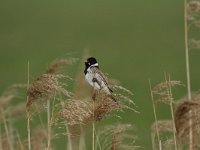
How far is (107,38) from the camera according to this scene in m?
32.0

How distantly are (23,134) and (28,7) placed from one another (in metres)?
18.6

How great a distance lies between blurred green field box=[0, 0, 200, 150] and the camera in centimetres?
2634

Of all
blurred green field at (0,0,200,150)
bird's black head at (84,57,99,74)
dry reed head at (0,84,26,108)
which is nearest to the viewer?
dry reed head at (0,84,26,108)

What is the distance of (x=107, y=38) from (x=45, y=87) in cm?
2653

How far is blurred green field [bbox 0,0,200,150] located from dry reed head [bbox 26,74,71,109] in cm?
1628

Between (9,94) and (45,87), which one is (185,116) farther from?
(9,94)

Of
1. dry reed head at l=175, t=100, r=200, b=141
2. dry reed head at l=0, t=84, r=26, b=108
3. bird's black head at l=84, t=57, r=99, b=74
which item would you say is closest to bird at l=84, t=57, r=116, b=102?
bird's black head at l=84, t=57, r=99, b=74

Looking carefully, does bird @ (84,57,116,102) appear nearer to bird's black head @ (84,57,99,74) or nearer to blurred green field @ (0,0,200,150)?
bird's black head @ (84,57,99,74)

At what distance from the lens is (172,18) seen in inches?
1336

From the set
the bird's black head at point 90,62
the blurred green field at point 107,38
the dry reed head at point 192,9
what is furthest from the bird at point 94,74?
the blurred green field at point 107,38

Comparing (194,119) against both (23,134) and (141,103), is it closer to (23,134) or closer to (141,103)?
(23,134)

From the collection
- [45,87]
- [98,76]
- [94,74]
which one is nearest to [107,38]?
[94,74]

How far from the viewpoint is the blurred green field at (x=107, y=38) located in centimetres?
2634

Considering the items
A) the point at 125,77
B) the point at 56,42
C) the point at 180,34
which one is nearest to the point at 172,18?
the point at 180,34
